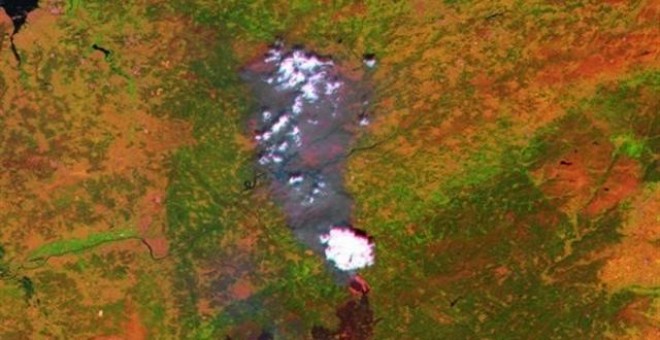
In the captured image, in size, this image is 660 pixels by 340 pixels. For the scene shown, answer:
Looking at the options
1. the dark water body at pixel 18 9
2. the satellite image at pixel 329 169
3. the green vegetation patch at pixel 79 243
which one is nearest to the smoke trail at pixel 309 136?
the satellite image at pixel 329 169

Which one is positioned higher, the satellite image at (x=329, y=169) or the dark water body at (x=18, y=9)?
the dark water body at (x=18, y=9)

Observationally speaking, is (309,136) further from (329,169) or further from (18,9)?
(18,9)

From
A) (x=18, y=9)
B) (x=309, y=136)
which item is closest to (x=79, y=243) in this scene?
(x=18, y=9)

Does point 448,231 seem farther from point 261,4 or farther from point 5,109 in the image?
point 5,109

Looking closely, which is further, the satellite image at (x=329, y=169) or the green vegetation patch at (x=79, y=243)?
the green vegetation patch at (x=79, y=243)

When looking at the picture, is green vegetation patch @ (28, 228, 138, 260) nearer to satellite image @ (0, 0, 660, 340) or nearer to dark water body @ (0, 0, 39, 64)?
satellite image @ (0, 0, 660, 340)

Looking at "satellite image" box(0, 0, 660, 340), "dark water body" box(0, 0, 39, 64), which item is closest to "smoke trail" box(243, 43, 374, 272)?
"satellite image" box(0, 0, 660, 340)

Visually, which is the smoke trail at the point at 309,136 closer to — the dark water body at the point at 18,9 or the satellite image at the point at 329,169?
the satellite image at the point at 329,169

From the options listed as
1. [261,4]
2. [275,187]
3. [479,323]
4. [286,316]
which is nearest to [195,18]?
[261,4]
